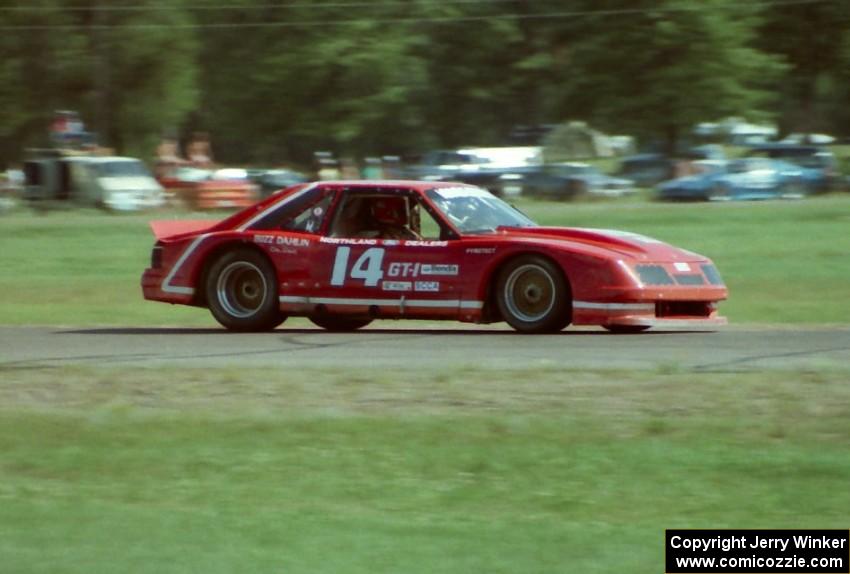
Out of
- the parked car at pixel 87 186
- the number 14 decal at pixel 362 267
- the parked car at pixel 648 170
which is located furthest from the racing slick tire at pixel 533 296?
the parked car at pixel 648 170

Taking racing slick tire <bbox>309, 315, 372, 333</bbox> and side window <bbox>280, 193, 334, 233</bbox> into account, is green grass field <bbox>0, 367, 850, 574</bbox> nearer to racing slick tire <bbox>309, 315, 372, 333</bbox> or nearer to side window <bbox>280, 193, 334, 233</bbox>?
side window <bbox>280, 193, 334, 233</bbox>

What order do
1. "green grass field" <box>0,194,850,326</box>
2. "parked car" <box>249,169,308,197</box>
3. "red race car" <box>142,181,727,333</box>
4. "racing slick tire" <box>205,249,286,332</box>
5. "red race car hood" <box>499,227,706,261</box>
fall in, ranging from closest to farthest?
1. "red race car" <box>142,181,727,333</box>
2. "red race car hood" <box>499,227,706,261</box>
3. "racing slick tire" <box>205,249,286,332</box>
4. "green grass field" <box>0,194,850,326</box>
5. "parked car" <box>249,169,308,197</box>

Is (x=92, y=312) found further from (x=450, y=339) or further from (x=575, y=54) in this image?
(x=575, y=54)

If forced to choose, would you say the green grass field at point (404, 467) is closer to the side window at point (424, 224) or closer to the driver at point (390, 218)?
the side window at point (424, 224)

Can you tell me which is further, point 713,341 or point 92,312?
point 92,312

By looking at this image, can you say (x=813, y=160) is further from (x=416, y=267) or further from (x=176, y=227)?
(x=416, y=267)

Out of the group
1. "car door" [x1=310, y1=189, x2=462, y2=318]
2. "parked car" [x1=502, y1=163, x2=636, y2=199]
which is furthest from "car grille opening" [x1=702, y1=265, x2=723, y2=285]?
"parked car" [x1=502, y1=163, x2=636, y2=199]

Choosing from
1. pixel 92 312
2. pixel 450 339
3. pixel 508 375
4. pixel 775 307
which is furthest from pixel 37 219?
pixel 508 375

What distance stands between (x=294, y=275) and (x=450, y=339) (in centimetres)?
163

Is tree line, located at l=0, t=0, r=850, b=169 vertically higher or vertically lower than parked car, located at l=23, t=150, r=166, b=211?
higher

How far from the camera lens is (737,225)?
30047mm

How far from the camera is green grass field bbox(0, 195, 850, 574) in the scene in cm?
594

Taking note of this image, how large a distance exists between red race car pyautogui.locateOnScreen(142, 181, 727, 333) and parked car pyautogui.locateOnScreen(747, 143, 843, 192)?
28893 millimetres

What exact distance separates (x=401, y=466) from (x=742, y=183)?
3400cm
